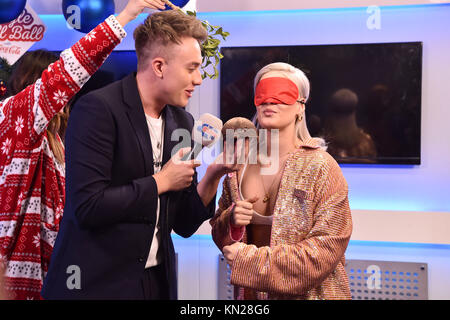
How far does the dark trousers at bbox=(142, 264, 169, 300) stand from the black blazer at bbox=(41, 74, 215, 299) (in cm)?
3

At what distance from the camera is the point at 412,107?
334 cm

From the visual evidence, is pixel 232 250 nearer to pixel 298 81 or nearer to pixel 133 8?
pixel 298 81

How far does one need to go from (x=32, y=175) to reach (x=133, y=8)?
74cm


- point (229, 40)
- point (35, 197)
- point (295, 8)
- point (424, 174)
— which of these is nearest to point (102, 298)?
point (35, 197)

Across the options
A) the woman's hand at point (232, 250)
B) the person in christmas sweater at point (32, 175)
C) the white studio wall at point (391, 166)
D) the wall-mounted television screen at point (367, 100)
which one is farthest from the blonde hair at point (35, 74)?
the wall-mounted television screen at point (367, 100)

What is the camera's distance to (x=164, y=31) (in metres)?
1.53

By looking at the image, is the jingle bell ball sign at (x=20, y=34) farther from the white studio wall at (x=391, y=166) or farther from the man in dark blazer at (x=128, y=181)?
the man in dark blazer at (x=128, y=181)

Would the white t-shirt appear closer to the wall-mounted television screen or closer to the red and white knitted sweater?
the red and white knitted sweater

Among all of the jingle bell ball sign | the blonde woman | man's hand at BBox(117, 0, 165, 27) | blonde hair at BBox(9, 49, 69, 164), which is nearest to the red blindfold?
the blonde woman

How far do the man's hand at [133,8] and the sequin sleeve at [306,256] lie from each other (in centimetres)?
89

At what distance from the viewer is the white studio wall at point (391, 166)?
10.3ft

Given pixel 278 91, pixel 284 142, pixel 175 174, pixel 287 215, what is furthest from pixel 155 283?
pixel 278 91

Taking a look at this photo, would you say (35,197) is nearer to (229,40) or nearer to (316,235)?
(316,235)
